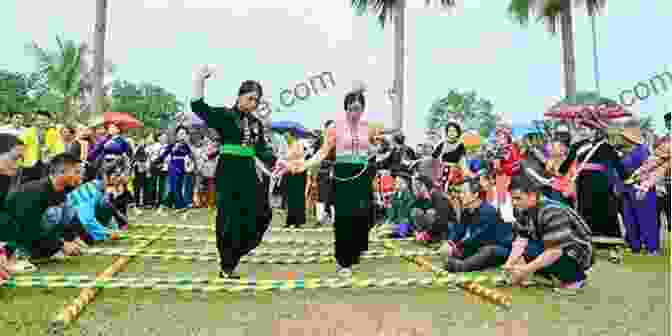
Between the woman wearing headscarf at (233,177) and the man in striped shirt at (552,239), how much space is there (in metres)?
2.05

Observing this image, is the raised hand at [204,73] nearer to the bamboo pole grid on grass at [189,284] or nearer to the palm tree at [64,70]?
the bamboo pole grid on grass at [189,284]

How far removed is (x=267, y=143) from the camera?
4.25m

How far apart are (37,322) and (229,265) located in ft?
4.85

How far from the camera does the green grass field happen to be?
2680 mm

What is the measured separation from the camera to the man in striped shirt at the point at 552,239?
3.64 metres

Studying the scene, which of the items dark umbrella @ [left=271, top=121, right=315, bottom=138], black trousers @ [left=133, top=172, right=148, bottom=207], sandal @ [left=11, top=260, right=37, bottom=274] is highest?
dark umbrella @ [left=271, top=121, right=315, bottom=138]

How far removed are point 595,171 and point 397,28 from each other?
1004 centimetres

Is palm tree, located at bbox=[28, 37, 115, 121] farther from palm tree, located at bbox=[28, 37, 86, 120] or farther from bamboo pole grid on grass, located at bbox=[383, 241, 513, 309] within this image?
bamboo pole grid on grass, located at bbox=[383, 241, 513, 309]

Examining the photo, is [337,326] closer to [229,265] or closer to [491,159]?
[229,265]

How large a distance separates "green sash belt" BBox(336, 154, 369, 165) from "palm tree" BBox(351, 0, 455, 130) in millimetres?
9501

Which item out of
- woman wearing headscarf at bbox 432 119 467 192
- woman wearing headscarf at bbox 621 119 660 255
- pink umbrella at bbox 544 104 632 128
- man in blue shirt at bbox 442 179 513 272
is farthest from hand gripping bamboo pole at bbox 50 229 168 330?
woman wearing headscarf at bbox 621 119 660 255

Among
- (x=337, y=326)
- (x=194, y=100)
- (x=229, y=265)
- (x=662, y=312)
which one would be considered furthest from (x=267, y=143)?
(x=662, y=312)

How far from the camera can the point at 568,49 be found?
14.7m

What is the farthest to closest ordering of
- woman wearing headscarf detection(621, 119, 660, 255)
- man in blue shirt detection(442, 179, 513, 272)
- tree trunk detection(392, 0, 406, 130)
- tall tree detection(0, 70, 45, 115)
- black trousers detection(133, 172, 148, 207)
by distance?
1. tall tree detection(0, 70, 45, 115)
2. tree trunk detection(392, 0, 406, 130)
3. black trousers detection(133, 172, 148, 207)
4. woman wearing headscarf detection(621, 119, 660, 255)
5. man in blue shirt detection(442, 179, 513, 272)
